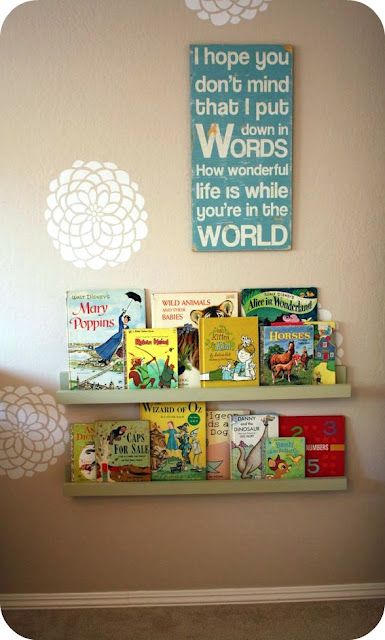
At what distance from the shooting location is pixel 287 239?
2.20m

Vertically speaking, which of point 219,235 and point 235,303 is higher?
point 219,235

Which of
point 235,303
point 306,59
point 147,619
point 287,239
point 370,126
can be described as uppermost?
point 306,59

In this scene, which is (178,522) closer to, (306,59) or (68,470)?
(68,470)

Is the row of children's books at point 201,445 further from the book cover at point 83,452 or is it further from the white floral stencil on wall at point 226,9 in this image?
the white floral stencil on wall at point 226,9

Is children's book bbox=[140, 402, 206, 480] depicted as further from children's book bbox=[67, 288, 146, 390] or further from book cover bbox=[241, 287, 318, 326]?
book cover bbox=[241, 287, 318, 326]

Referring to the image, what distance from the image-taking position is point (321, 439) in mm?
2258

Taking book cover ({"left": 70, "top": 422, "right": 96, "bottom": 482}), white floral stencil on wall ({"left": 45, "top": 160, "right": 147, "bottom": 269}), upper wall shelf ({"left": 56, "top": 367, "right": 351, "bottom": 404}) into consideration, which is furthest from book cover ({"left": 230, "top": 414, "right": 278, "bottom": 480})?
white floral stencil on wall ({"left": 45, "top": 160, "right": 147, "bottom": 269})

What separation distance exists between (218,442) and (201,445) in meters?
0.06

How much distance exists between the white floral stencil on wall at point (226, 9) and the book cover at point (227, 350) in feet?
3.28

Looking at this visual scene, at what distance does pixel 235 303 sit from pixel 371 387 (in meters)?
0.57

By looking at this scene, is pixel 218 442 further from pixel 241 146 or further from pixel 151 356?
pixel 241 146

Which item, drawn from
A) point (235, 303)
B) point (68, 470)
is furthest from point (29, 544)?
point (235, 303)

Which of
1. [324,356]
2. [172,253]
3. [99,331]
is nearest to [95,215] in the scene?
[172,253]

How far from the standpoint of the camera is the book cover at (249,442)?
2.23 m
